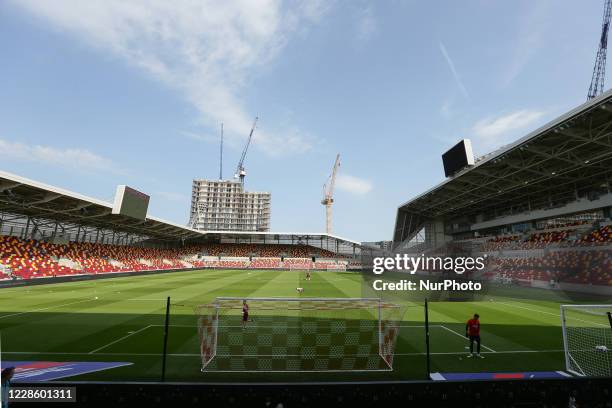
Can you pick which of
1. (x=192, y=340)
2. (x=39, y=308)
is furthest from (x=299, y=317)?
(x=39, y=308)

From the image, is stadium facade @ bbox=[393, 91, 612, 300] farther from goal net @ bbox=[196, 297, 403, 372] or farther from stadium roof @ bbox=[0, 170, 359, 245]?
stadium roof @ bbox=[0, 170, 359, 245]

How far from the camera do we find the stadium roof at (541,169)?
77.1 ft

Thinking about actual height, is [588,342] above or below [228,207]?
below

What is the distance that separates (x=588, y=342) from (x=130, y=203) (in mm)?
48071

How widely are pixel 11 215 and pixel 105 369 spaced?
4427 cm

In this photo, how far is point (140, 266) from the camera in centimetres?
5331

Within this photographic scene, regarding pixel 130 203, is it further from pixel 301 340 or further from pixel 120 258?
pixel 301 340

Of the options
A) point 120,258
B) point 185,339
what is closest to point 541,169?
point 185,339

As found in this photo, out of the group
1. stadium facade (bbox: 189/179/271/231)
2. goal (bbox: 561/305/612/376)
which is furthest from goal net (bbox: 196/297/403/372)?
stadium facade (bbox: 189/179/271/231)

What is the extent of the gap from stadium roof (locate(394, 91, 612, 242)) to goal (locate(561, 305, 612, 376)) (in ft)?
44.8

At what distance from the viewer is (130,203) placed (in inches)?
1720

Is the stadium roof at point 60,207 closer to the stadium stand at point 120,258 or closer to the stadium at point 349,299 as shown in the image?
the stadium at point 349,299

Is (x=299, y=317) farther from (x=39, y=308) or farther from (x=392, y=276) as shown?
(x=39, y=308)

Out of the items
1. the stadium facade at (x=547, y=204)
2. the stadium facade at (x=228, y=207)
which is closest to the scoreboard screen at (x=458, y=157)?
the stadium facade at (x=547, y=204)
